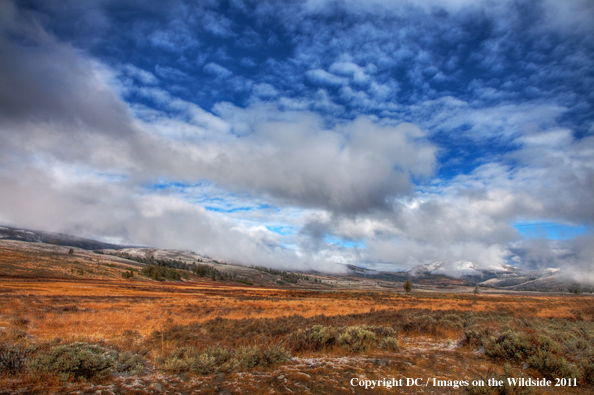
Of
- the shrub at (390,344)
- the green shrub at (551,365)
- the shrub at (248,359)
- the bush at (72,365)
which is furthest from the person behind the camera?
the shrub at (390,344)

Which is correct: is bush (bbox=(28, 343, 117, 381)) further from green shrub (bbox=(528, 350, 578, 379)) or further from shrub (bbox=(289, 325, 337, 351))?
green shrub (bbox=(528, 350, 578, 379))

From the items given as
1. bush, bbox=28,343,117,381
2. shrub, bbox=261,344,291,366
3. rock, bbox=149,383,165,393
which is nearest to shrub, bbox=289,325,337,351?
shrub, bbox=261,344,291,366

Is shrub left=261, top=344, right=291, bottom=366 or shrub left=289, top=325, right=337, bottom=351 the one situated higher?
shrub left=261, top=344, right=291, bottom=366

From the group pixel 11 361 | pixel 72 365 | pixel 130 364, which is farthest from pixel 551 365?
pixel 11 361

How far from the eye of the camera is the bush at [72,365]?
7023 mm

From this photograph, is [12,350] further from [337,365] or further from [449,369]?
[449,369]

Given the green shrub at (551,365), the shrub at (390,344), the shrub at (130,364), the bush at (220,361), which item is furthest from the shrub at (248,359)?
the green shrub at (551,365)

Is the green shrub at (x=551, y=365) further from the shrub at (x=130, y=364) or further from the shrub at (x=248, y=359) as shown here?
the shrub at (x=130, y=364)

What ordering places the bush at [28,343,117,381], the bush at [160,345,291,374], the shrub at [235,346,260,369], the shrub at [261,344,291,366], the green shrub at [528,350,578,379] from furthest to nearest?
1. the shrub at [261,344,291,366]
2. the shrub at [235,346,260,369]
3. the bush at [160,345,291,374]
4. the green shrub at [528,350,578,379]
5. the bush at [28,343,117,381]

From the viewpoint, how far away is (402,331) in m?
15.5

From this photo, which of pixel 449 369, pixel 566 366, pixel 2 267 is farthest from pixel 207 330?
pixel 2 267

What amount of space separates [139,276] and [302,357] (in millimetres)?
132731

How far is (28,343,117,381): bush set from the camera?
23.0ft

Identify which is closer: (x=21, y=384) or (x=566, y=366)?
(x=21, y=384)
